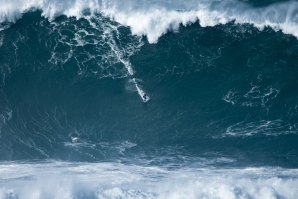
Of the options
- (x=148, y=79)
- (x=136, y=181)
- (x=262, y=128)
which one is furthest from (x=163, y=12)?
(x=136, y=181)

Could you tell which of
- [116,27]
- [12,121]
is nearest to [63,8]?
[116,27]

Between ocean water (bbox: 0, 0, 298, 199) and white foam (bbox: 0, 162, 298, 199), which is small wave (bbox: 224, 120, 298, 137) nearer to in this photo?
ocean water (bbox: 0, 0, 298, 199)

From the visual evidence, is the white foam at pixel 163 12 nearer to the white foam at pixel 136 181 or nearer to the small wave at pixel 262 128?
the small wave at pixel 262 128

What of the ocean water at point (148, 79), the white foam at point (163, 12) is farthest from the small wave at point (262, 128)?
the white foam at point (163, 12)

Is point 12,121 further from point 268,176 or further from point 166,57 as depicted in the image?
point 268,176

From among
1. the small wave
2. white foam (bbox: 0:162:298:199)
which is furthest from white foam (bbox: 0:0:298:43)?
white foam (bbox: 0:162:298:199)
